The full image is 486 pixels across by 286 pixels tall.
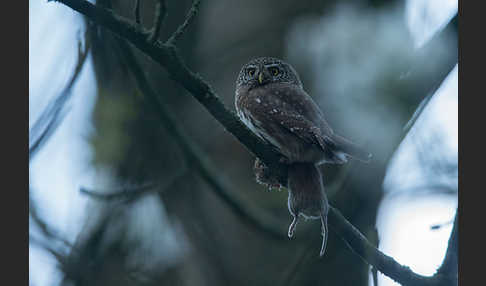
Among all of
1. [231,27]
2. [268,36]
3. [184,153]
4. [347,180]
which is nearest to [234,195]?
[184,153]

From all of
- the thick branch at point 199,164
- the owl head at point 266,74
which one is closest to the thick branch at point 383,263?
the thick branch at point 199,164

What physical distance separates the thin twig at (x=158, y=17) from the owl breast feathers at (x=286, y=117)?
0.96 metres

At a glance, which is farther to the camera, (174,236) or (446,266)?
(174,236)

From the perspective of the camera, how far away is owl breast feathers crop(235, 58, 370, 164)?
9.68ft

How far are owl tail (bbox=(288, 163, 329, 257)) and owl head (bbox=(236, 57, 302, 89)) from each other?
4.64 ft

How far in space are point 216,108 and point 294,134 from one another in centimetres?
65

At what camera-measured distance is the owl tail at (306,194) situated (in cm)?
274

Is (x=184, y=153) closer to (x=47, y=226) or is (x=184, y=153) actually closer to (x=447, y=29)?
(x=47, y=226)

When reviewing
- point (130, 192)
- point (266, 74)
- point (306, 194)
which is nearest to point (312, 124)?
point (306, 194)

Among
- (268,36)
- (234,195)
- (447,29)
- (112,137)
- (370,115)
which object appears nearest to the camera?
(447,29)

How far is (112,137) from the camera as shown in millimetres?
5207

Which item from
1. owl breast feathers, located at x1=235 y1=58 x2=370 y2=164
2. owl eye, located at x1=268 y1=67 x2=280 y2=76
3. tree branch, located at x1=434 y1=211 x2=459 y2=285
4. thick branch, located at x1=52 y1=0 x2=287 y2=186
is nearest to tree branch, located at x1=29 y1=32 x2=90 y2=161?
thick branch, located at x1=52 y1=0 x2=287 y2=186

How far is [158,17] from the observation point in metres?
2.44

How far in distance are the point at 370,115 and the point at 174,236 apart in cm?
223
